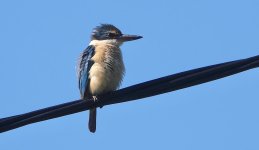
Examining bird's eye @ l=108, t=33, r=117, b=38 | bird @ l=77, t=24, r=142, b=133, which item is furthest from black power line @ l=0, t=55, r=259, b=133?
bird's eye @ l=108, t=33, r=117, b=38

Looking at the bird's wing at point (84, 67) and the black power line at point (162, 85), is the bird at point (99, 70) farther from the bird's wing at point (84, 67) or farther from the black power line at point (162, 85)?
the black power line at point (162, 85)

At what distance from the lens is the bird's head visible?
7.59 metres

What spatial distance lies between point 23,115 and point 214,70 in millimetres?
1429

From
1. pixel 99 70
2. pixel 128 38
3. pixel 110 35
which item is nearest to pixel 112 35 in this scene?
pixel 110 35

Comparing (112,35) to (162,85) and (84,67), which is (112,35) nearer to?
(84,67)

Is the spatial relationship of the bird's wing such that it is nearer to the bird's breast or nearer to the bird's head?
the bird's breast

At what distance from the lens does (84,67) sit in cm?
693

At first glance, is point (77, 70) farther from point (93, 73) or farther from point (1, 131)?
point (1, 131)

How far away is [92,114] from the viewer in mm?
7371

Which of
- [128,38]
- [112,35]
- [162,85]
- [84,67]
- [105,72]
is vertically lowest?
[162,85]

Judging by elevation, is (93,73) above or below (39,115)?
above

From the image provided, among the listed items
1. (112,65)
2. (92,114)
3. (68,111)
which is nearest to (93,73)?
(112,65)

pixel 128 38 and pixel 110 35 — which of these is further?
pixel 110 35

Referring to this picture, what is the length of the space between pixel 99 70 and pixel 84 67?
10.3 inches
